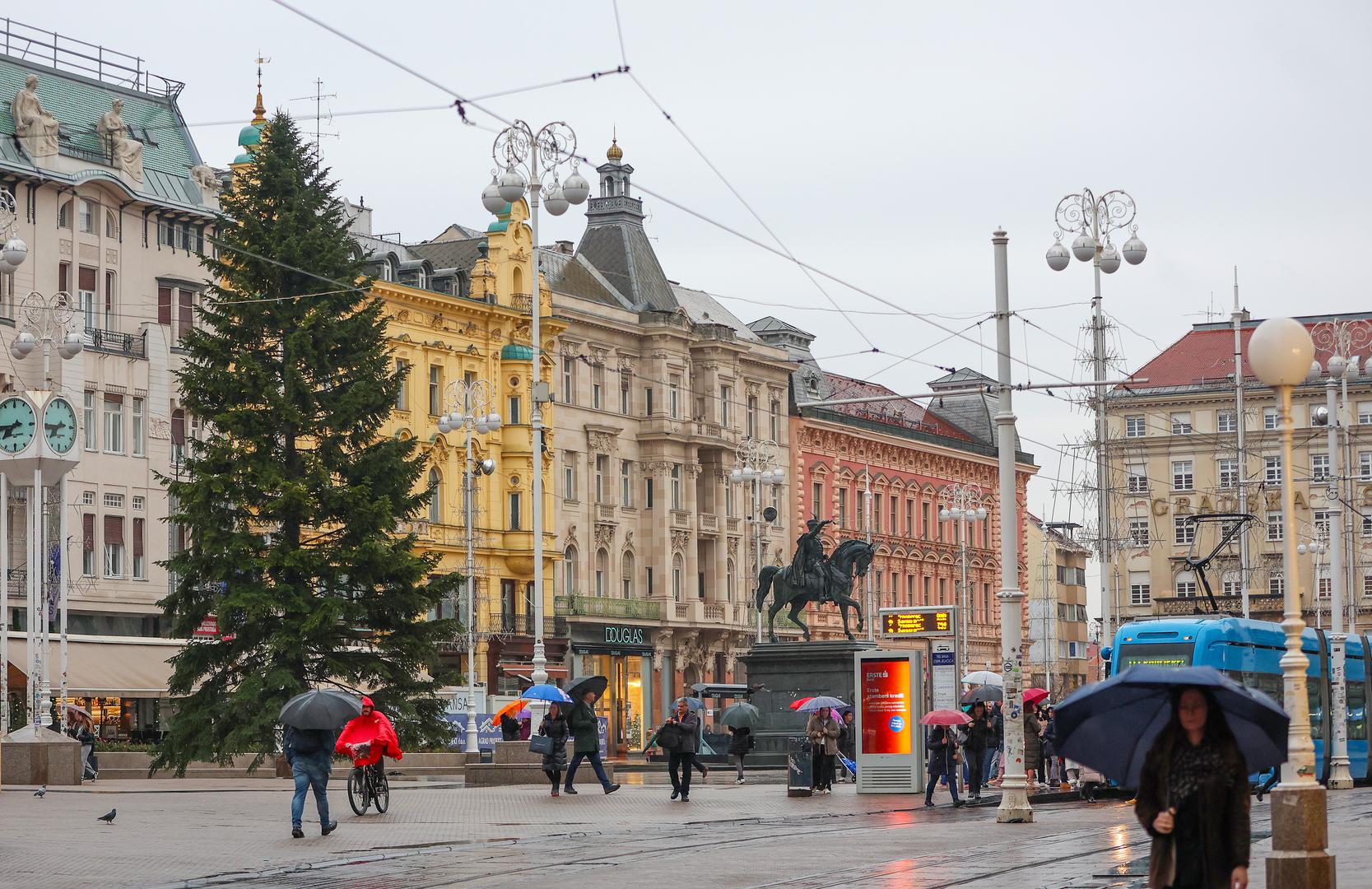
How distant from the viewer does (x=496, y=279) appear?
76125mm

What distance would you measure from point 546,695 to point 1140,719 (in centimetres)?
2519

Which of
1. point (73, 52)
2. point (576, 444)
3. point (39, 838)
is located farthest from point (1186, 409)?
point (39, 838)

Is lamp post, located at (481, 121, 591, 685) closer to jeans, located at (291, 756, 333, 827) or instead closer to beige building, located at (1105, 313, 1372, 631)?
jeans, located at (291, 756, 333, 827)

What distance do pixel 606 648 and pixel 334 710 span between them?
5478 cm

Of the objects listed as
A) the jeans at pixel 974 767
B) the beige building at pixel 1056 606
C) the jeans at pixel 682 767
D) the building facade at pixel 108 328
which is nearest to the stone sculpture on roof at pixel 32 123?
the building facade at pixel 108 328

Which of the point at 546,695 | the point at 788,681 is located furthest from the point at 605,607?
the point at 546,695

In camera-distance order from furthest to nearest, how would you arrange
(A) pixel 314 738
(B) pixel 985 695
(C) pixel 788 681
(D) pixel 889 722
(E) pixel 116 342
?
(E) pixel 116 342 → (C) pixel 788 681 → (B) pixel 985 695 → (D) pixel 889 722 → (A) pixel 314 738

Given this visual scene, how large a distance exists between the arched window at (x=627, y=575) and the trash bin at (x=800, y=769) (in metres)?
46.1

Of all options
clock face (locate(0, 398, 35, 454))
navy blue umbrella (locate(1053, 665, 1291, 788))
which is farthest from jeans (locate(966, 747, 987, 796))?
navy blue umbrella (locate(1053, 665, 1291, 788))

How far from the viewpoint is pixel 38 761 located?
37156 mm

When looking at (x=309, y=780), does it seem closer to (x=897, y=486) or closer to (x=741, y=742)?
(x=741, y=742)

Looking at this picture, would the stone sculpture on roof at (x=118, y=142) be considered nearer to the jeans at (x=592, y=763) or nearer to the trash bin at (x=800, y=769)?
the jeans at (x=592, y=763)

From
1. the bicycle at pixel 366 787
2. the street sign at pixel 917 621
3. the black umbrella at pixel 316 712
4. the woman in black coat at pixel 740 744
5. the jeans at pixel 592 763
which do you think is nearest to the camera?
the black umbrella at pixel 316 712

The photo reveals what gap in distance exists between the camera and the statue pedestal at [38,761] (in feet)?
122
